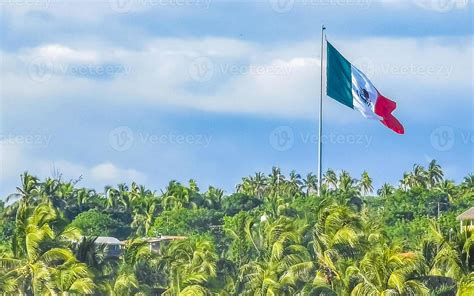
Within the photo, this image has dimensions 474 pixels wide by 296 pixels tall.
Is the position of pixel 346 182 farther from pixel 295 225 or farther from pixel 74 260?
pixel 74 260

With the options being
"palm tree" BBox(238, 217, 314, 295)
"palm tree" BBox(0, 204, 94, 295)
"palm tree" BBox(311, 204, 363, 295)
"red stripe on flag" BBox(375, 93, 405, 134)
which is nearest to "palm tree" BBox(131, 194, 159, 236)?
"red stripe on flag" BBox(375, 93, 405, 134)

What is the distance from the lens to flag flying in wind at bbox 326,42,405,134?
169 ft

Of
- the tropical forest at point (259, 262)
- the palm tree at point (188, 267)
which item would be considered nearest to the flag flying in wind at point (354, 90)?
the tropical forest at point (259, 262)

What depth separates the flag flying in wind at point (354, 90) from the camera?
5156cm

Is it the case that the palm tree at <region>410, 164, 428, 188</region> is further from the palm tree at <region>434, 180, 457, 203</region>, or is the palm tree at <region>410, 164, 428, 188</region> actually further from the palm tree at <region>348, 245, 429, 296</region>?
the palm tree at <region>348, 245, 429, 296</region>

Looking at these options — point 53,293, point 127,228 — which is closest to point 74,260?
point 53,293

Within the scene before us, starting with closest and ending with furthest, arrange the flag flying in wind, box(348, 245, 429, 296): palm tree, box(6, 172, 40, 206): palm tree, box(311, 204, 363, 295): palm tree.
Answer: box(348, 245, 429, 296): palm tree
box(311, 204, 363, 295): palm tree
the flag flying in wind
box(6, 172, 40, 206): palm tree

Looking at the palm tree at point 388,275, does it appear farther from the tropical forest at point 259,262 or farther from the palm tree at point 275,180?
the palm tree at point 275,180

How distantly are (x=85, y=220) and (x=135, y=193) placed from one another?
26.3 metres

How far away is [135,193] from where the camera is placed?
14400cm

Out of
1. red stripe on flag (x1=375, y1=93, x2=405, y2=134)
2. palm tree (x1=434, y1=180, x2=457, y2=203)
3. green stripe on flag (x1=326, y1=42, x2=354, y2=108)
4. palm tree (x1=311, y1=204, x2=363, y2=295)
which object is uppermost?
green stripe on flag (x1=326, y1=42, x2=354, y2=108)

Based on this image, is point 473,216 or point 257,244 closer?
point 257,244

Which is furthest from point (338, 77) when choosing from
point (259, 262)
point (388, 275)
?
point (388, 275)

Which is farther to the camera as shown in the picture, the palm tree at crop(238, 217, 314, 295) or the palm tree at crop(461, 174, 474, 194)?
the palm tree at crop(461, 174, 474, 194)
